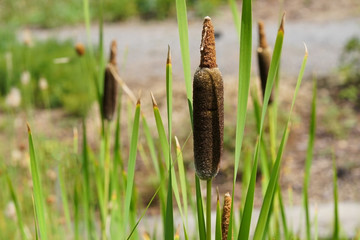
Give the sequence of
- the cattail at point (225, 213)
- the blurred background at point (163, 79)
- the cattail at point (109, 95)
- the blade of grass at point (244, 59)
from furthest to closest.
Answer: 1. the blurred background at point (163, 79)
2. the cattail at point (109, 95)
3. the cattail at point (225, 213)
4. the blade of grass at point (244, 59)

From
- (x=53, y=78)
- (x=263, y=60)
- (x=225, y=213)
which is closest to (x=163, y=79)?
(x=53, y=78)

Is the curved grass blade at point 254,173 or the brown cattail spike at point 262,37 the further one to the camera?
the brown cattail spike at point 262,37

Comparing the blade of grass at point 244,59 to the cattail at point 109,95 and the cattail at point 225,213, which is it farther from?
the cattail at point 109,95

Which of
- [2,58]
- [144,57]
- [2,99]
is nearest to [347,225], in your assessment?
[2,99]

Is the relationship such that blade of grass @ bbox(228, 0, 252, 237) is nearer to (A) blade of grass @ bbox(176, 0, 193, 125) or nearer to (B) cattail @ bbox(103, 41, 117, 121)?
(A) blade of grass @ bbox(176, 0, 193, 125)

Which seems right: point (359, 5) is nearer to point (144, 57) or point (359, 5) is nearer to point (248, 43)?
point (144, 57)

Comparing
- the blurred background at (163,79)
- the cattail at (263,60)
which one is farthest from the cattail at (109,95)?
the cattail at (263,60)

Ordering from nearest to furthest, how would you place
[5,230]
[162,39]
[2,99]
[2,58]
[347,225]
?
1. [5,230]
2. [347,225]
3. [2,99]
4. [2,58]
5. [162,39]

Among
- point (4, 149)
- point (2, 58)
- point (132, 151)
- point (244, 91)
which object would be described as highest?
point (244, 91)
